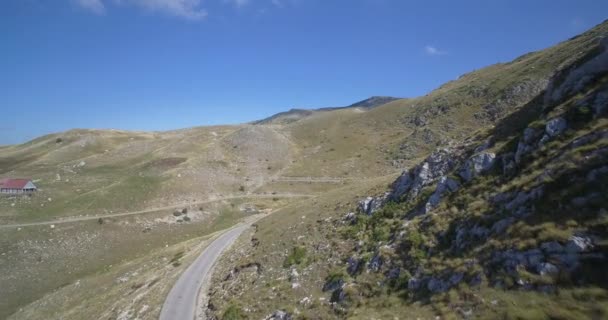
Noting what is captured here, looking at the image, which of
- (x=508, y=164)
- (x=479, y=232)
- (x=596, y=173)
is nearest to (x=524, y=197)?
(x=479, y=232)

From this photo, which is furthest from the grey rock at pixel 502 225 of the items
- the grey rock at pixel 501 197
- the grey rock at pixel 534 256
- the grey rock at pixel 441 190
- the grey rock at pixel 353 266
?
the grey rock at pixel 353 266

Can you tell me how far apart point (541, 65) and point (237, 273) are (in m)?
88.0

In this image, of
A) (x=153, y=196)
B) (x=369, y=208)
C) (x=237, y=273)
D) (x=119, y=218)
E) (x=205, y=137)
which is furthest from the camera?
(x=205, y=137)

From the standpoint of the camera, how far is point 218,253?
136 ft

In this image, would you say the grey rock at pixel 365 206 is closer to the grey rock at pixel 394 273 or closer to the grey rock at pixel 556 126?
the grey rock at pixel 394 273

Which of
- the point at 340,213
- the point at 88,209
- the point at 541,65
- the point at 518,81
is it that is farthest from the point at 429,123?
the point at 88,209

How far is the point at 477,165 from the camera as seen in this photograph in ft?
66.2

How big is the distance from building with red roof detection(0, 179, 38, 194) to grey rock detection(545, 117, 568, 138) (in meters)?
92.2

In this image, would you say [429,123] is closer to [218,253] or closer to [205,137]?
[218,253]

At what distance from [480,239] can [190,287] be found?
27.5m

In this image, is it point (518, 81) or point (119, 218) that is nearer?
point (119, 218)

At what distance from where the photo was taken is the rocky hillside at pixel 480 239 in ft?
36.2

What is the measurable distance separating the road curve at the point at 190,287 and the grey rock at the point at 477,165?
23.6 meters

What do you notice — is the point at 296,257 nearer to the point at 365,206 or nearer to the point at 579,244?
the point at 365,206
